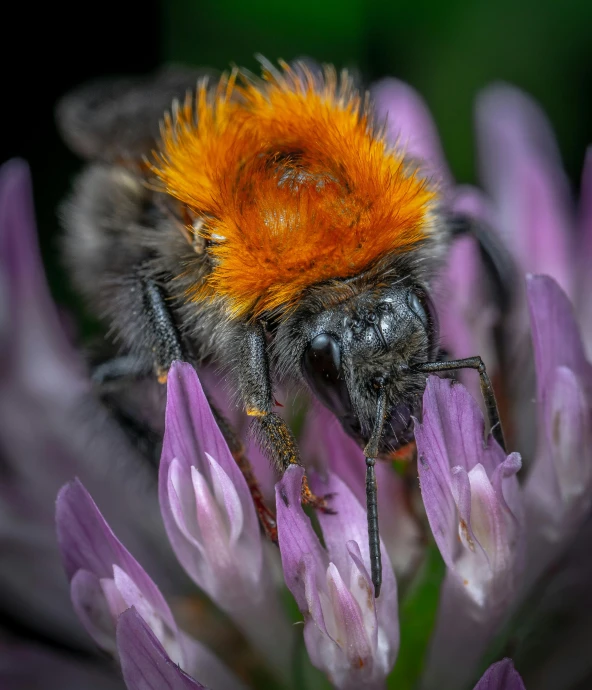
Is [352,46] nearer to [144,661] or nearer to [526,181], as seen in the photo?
[526,181]

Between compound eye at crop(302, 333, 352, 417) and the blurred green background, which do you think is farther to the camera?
the blurred green background

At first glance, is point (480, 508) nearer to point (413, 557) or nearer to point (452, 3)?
point (413, 557)

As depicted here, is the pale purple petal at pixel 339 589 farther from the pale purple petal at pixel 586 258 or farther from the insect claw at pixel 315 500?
the pale purple petal at pixel 586 258

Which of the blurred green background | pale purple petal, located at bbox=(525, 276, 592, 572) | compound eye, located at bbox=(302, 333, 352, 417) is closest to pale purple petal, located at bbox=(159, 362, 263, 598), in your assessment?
compound eye, located at bbox=(302, 333, 352, 417)

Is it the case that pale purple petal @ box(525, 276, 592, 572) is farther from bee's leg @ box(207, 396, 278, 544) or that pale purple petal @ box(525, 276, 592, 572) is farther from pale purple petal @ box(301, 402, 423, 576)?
bee's leg @ box(207, 396, 278, 544)

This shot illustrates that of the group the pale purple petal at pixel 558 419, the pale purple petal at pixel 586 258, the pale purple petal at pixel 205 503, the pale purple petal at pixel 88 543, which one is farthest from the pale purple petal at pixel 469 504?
the pale purple petal at pixel 586 258

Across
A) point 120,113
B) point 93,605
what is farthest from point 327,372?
point 120,113
